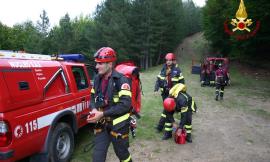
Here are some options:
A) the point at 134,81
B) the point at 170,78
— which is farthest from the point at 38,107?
the point at 170,78

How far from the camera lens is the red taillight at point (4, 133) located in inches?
157

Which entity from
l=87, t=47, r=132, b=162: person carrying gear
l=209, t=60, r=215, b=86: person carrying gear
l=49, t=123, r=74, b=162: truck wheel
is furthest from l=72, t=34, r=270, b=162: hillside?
l=209, t=60, r=215, b=86: person carrying gear

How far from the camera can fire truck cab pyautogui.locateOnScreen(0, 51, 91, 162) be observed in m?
4.11

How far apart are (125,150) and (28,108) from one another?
1575 mm

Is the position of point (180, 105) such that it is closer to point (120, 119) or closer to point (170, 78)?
point (170, 78)

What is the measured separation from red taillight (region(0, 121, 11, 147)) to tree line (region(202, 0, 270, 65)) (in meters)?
12.8

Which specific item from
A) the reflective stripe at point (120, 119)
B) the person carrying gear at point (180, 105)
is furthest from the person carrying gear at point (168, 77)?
the reflective stripe at point (120, 119)

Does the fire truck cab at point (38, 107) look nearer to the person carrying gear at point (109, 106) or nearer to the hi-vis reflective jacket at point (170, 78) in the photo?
the person carrying gear at point (109, 106)

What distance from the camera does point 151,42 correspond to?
40.5 meters

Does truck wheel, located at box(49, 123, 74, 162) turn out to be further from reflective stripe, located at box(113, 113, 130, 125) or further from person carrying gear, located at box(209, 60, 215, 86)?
person carrying gear, located at box(209, 60, 215, 86)

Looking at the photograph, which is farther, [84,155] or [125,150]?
[84,155]

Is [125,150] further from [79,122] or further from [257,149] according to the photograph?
[257,149]

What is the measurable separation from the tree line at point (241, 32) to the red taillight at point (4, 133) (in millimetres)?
12785

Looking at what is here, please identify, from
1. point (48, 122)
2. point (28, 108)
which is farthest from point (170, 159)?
point (28, 108)
